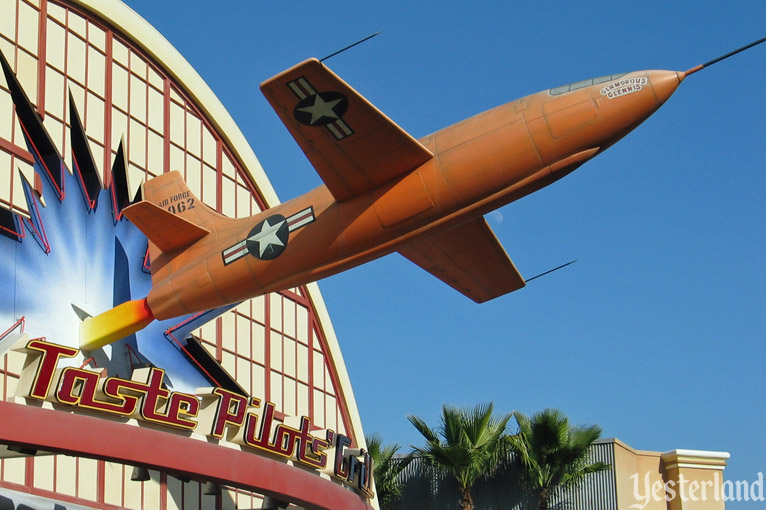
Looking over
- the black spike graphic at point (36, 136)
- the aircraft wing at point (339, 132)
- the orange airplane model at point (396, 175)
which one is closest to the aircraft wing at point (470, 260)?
the orange airplane model at point (396, 175)

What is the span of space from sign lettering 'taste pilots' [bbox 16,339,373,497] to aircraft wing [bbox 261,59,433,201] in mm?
4881

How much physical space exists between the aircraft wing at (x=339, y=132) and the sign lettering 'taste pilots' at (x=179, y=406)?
4.88 meters

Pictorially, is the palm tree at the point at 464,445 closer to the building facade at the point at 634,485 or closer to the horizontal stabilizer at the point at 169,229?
the building facade at the point at 634,485

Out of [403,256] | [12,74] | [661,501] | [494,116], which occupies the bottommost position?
[661,501]

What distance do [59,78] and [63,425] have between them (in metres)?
11.3

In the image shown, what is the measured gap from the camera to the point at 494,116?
18.6 metres

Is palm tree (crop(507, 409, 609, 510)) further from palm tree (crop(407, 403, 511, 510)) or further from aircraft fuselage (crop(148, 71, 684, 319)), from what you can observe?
aircraft fuselage (crop(148, 71, 684, 319))

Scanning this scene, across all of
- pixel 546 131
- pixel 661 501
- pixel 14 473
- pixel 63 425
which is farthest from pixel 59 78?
pixel 661 501

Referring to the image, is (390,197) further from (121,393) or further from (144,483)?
(144,483)

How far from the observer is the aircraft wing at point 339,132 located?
1766 cm

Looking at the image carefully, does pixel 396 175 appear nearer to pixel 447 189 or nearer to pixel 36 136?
pixel 447 189

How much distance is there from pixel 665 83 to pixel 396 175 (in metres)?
4.62

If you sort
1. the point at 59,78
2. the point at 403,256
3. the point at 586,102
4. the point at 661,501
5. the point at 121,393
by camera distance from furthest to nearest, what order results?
the point at 661,501 → the point at 59,78 → the point at 403,256 → the point at 121,393 → the point at 586,102

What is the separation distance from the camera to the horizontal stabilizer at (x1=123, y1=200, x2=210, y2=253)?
22.6 metres
